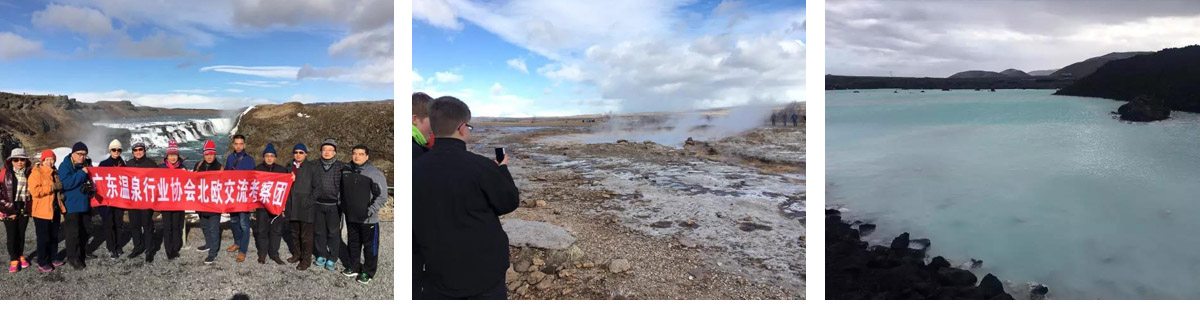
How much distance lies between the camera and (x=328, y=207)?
3088mm

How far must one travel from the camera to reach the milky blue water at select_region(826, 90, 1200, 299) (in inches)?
116

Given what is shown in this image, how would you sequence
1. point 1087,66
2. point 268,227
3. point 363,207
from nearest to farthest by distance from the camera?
point 363,207
point 268,227
point 1087,66

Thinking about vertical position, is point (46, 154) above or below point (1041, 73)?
below

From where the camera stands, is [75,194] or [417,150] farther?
[75,194]

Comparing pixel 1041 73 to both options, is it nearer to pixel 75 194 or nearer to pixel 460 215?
pixel 460 215

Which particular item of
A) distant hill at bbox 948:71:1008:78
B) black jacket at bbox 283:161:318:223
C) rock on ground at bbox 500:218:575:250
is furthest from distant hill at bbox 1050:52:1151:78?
black jacket at bbox 283:161:318:223

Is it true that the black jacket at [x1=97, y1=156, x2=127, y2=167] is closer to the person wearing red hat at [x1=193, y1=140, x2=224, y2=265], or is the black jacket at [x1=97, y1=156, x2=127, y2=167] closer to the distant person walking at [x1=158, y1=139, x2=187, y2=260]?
the distant person walking at [x1=158, y1=139, x2=187, y2=260]

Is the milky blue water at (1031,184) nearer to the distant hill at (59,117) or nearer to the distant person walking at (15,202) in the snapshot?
the distant hill at (59,117)

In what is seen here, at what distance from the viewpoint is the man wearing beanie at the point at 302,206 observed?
3.10 m

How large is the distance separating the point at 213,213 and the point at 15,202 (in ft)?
3.20

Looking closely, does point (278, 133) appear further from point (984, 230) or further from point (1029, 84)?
point (1029, 84)

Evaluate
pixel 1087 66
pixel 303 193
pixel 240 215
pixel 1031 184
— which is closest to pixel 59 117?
pixel 240 215

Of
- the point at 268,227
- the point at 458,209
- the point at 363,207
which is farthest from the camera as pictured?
the point at 268,227

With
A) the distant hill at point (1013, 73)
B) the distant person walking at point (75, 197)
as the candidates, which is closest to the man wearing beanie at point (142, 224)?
the distant person walking at point (75, 197)
